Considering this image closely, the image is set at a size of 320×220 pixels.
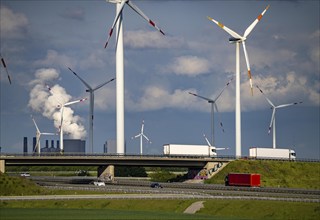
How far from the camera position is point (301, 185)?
193125mm

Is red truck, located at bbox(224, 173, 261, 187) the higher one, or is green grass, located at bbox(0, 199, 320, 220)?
red truck, located at bbox(224, 173, 261, 187)

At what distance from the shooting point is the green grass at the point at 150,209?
105 metres

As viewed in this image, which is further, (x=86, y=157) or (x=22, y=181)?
(x=86, y=157)

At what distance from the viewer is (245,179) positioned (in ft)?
573

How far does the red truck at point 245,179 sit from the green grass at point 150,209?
173 ft

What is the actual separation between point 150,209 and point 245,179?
59804 mm

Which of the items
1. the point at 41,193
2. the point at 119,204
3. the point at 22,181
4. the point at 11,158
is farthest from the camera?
the point at 11,158

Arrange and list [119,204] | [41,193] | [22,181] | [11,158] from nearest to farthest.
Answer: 1. [119,204]
2. [41,193]
3. [22,181]
4. [11,158]

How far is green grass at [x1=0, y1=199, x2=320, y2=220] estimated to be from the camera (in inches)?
4124

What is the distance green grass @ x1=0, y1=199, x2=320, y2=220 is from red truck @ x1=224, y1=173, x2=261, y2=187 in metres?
52.7

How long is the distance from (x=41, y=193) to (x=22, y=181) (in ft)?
35.7

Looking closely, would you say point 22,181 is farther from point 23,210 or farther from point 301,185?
point 301,185

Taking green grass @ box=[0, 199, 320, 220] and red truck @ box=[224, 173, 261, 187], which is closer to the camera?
green grass @ box=[0, 199, 320, 220]

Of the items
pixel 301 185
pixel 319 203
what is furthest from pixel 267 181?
pixel 319 203
